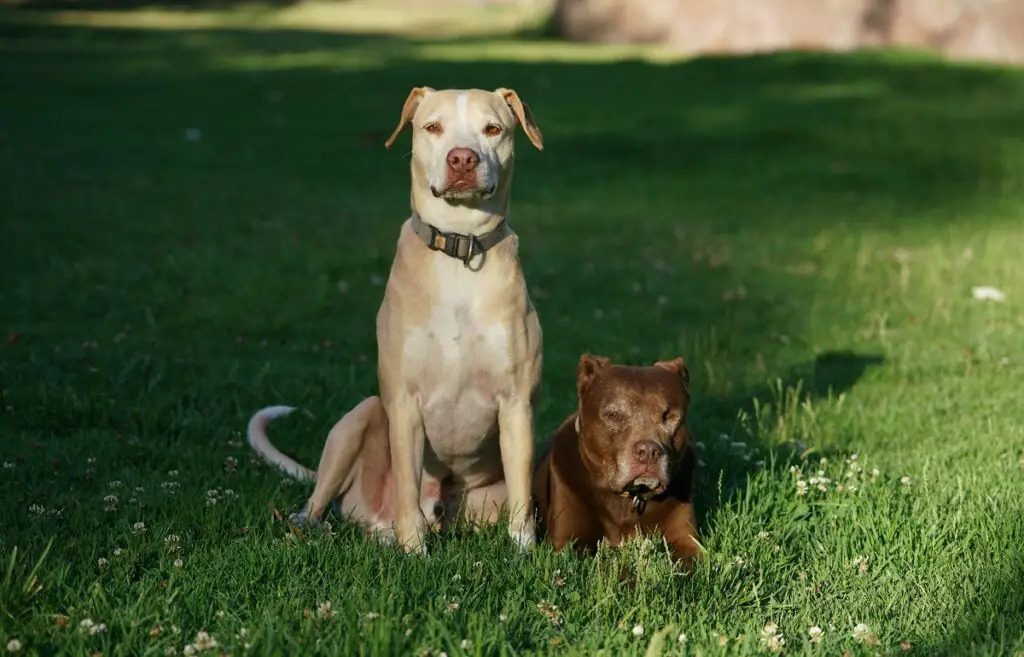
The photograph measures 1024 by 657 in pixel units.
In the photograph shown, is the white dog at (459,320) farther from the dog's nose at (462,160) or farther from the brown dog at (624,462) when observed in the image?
the brown dog at (624,462)

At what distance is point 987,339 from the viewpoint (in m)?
8.66

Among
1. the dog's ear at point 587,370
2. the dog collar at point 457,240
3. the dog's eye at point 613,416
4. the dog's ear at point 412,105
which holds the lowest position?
the dog's eye at point 613,416

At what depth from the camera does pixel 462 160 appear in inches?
191

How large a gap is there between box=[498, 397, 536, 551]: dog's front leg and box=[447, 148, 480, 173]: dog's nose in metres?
0.88

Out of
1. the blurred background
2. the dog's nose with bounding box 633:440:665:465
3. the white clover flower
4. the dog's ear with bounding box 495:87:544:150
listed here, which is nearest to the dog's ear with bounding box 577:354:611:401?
the dog's nose with bounding box 633:440:665:465

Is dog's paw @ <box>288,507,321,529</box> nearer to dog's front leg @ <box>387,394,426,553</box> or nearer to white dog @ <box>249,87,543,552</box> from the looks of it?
white dog @ <box>249,87,543,552</box>

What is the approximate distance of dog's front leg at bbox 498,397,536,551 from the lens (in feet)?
16.6

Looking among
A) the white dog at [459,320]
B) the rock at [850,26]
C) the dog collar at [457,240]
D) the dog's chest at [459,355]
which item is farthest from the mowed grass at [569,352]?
the rock at [850,26]

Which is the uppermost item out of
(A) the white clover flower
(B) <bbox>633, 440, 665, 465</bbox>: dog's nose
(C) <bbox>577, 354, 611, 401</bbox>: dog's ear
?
(C) <bbox>577, 354, 611, 401</bbox>: dog's ear

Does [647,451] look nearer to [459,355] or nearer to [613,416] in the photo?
[613,416]

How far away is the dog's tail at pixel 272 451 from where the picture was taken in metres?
5.82

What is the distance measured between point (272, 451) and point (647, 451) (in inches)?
77.8

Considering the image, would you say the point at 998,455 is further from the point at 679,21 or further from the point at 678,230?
the point at 679,21

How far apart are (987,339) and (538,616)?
544 cm
